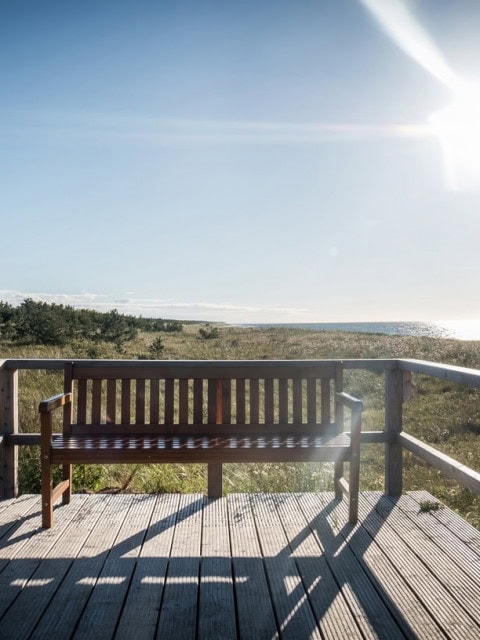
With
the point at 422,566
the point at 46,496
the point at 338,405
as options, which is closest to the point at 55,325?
the point at 46,496

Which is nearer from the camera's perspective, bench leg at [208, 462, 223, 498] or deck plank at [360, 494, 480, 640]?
deck plank at [360, 494, 480, 640]

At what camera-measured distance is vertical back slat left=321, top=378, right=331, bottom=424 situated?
3.95 m

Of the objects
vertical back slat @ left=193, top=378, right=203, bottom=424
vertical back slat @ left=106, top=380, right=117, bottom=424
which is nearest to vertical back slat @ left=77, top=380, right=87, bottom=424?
vertical back slat @ left=106, top=380, right=117, bottom=424

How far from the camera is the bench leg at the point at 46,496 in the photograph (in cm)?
331

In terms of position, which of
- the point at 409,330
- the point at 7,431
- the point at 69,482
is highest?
the point at 7,431

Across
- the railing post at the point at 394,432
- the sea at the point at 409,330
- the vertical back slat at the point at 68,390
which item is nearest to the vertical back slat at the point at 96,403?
the vertical back slat at the point at 68,390

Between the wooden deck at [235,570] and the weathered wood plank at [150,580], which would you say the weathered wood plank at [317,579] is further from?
the weathered wood plank at [150,580]

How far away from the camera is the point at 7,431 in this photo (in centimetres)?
396

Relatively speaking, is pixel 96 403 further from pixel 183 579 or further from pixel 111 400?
pixel 183 579

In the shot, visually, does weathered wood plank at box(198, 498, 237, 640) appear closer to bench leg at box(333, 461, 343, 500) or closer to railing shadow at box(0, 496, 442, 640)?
railing shadow at box(0, 496, 442, 640)

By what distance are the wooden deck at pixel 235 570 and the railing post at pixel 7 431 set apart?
6.5 inches

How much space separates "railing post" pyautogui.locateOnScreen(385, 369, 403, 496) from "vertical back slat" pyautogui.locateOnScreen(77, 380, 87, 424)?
2319mm

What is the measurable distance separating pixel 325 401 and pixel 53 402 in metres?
1.97

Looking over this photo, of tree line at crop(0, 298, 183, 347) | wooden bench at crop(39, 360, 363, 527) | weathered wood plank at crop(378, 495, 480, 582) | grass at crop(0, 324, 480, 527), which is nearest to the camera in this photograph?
weathered wood plank at crop(378, 495, 480, 582)
